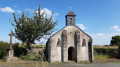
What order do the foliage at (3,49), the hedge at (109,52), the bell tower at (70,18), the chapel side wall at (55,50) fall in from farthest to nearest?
the hedge at (109,52) → the bell tower at (70,18) → the foliage at (3,49) → the chapel side wall at (55,50)

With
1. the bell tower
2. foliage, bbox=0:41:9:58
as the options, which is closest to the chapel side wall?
the bell tower

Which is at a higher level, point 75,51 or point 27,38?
point 27,38

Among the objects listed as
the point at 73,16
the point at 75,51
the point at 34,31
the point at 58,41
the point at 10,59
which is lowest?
the point at 10,59

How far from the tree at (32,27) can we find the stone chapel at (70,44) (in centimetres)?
283

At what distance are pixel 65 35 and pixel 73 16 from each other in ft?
13.6

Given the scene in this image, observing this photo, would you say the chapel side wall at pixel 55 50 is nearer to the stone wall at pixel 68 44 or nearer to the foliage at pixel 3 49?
the stone wall at pixel 68 44

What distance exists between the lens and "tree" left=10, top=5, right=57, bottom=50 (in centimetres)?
1750

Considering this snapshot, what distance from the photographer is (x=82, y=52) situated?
16.8 metres

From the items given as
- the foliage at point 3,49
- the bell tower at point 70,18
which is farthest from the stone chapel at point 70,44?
the foliage at point 3,49

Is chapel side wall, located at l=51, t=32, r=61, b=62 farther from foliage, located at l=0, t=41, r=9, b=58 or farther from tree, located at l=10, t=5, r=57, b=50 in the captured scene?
foliage, located at l=0, t=41, r=9, b=58

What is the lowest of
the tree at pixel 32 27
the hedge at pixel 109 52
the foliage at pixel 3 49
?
the hedge at pixel 109 52

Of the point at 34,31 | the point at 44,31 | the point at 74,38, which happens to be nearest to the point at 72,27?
the point at 74,38

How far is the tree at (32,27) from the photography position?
17.5 meters

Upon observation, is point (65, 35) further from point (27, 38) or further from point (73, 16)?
point (27, 38)
